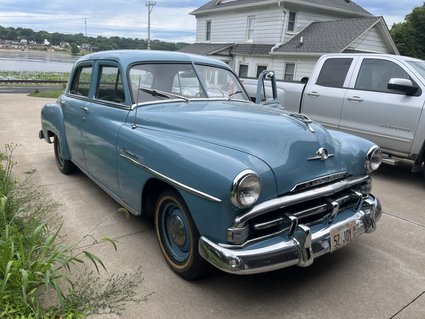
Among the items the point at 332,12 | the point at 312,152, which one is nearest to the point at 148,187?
the point at 312,152

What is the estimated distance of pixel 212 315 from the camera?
2.55 metres

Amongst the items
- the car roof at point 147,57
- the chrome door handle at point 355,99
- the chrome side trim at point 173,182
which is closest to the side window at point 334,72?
the chrome door handle at point 355,99

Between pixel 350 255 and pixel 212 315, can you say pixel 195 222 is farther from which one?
pixel 350 255

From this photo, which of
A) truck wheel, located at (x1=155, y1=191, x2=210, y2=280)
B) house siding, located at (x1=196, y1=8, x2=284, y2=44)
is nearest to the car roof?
truck wheel, located at (x1=155, y1=191, x2=210, y2=280)

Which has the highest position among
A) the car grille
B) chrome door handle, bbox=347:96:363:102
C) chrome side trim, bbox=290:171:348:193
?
chrome door handle, bbox=347:96:363:102

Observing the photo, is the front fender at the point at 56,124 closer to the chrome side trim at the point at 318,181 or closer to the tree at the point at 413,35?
the chrome side trim at the point at 318,181

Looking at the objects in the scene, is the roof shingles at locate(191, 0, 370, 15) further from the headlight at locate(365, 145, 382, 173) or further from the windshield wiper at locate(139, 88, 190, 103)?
the headlight at locate(365, 145, 382, 173)

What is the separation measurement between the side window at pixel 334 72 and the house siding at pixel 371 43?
416 inches

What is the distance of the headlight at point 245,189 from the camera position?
7.59 feet

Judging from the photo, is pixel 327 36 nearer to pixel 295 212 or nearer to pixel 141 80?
pixel 141 80

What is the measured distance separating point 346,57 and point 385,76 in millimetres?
838

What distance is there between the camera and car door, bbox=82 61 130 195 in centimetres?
361

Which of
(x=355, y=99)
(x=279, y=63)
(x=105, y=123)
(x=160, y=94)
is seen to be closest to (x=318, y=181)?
(x=160, y=94)

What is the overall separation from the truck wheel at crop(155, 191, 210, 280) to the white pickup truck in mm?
2395
